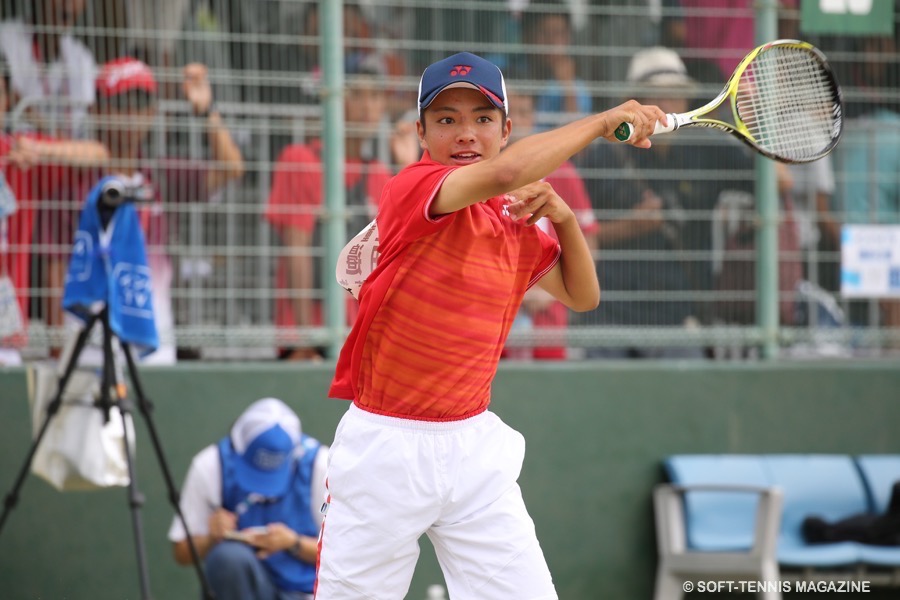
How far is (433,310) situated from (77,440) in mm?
2847

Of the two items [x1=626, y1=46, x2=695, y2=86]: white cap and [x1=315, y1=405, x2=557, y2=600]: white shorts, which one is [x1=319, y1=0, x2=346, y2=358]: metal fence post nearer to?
[x1=626, y1=46, x2=695, y2=86]: white cap

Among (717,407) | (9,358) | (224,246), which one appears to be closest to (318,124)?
(224,246)

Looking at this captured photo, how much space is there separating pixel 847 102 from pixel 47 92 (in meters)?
4.41

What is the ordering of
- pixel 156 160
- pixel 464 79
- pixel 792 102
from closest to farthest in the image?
pixel 464 79
pixel 792 102
pixel 156 160

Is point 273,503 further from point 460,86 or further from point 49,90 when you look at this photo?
point 460,86

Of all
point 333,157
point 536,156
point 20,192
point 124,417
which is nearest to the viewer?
point 536,156

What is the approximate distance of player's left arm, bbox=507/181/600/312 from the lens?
3.69 metres

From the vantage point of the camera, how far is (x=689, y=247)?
750 centimetres

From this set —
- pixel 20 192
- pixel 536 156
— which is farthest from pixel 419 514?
pixel 20 192

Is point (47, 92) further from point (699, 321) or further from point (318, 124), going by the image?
point (699, 321)

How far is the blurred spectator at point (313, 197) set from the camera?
7.11 m

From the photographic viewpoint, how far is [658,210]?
7473 millimetres

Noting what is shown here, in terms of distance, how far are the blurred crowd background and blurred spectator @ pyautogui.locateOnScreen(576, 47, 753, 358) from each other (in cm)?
1

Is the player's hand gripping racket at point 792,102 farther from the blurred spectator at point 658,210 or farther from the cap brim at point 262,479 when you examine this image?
the cap brim at point 262,479
